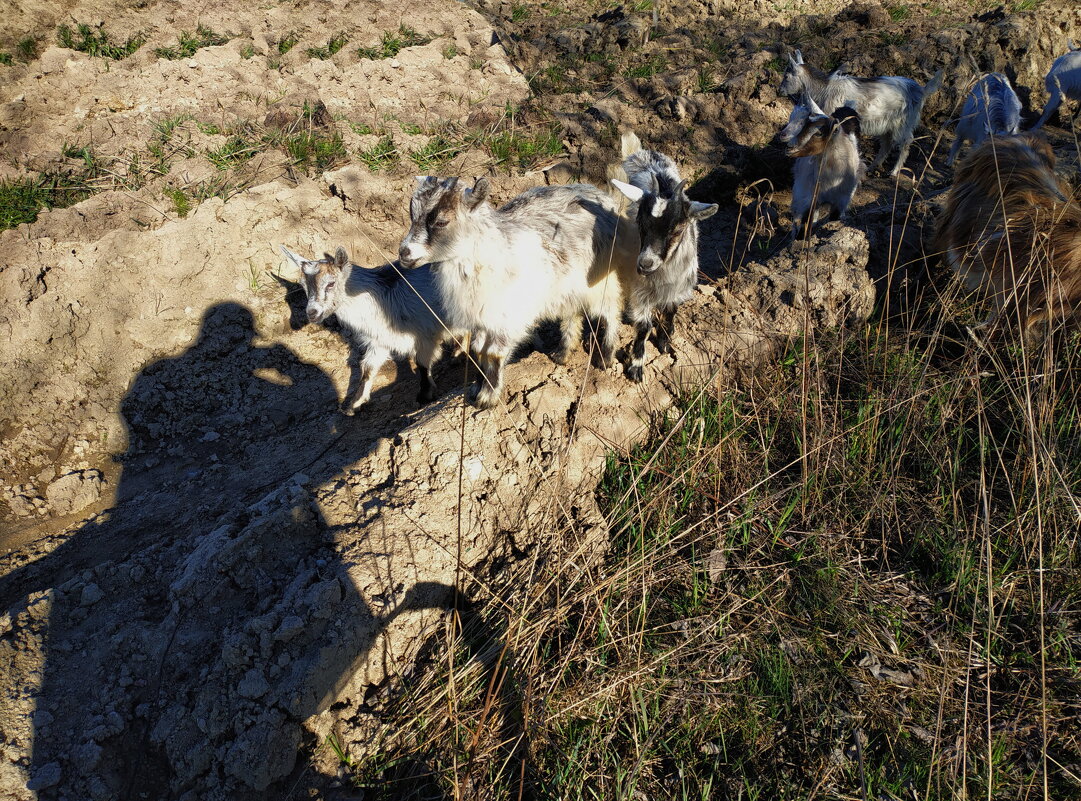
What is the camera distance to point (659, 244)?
12.3ft

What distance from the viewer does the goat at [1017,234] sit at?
380 centimetres

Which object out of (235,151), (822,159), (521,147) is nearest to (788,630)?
(822,159)

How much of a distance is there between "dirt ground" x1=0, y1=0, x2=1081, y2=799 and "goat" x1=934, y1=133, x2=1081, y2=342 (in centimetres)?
46

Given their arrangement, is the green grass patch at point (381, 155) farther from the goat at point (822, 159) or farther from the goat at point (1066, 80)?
the goat at point (1066, 80)

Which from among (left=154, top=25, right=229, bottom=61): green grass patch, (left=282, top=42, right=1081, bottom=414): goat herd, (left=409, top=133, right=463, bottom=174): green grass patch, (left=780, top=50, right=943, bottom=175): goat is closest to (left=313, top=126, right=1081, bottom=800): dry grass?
(left=282, top=42, right=1081, bottom=414): goat herd

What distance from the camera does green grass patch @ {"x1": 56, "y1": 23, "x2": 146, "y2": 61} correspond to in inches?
Answer: 245

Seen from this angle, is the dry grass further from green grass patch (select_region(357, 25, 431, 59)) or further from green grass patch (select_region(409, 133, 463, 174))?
green grass patch (select_region(357, 25, 431, 59))

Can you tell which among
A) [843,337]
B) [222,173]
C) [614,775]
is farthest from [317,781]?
[222,173]

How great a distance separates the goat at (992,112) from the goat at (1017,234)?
3247 millimetres

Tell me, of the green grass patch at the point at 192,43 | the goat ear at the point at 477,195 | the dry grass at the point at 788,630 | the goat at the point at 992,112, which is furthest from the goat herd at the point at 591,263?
the green grass patch at the point at 192,43

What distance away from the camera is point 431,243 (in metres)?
3.76

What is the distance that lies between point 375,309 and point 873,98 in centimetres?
668

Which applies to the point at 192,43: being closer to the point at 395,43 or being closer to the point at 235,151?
the point at 235,151

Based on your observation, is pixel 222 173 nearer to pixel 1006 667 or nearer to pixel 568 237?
pixel 568 237
